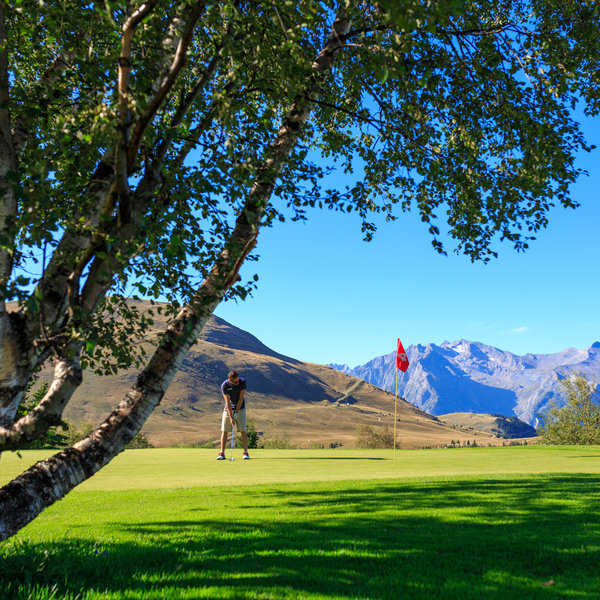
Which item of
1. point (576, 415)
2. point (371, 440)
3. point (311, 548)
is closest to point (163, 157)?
point (311, 548)

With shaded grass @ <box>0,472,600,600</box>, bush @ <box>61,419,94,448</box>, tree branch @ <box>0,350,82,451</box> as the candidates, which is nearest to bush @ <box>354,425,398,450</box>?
bush @ <box>61,419,94,448</box>

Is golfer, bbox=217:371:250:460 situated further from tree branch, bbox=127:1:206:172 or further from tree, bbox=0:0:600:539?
tree branch, bbox=127:1:206:172

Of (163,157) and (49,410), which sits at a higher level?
(163,157)

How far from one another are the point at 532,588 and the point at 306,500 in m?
4.09

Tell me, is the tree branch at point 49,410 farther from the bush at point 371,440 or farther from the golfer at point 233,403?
the bush at point 371,440

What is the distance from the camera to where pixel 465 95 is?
311 inches

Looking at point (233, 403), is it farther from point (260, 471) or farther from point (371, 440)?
point (371, 440)

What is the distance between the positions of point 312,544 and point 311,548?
0.40 ft

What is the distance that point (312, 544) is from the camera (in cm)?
431

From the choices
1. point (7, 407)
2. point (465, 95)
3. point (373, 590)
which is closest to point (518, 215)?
point (465, 95)

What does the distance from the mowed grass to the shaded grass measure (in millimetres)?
17

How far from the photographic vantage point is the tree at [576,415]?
163ft

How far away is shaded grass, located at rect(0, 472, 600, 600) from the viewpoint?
128 inches

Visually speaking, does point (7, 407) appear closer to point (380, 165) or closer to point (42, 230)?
point (42, 230)
